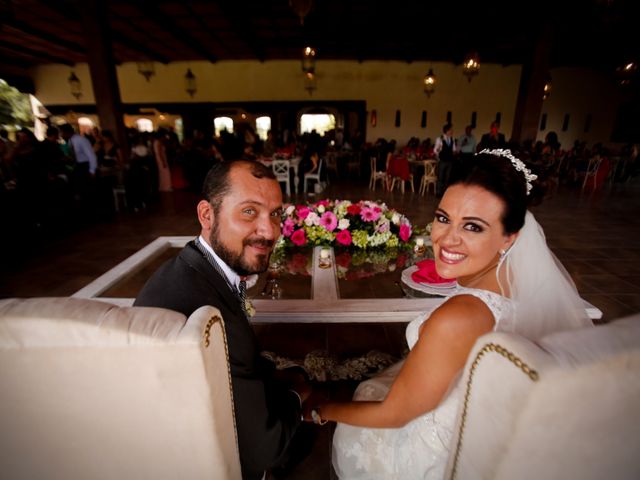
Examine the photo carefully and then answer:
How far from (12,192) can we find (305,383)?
6.27 meters

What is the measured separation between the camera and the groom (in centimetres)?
96

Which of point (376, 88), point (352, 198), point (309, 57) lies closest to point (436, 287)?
point (352, 198)

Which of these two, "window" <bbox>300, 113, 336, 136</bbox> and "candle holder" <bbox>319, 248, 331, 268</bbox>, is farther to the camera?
"window" <bbox>300, 113, 336, 136</bbox>

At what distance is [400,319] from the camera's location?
1833 millimetres

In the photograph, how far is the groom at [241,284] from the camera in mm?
960

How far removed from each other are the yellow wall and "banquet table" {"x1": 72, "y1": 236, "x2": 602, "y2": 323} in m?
11.2

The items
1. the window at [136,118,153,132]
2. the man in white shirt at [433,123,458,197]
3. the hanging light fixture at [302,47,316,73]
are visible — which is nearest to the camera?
the hanging light fixture at [302,47,316,73]

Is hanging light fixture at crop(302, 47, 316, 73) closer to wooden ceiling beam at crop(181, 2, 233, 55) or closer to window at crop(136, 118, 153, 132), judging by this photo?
wooden ceiling beam at crop(181, 2, 233, 55)

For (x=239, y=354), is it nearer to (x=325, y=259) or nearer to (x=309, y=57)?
(x=325, y=259)

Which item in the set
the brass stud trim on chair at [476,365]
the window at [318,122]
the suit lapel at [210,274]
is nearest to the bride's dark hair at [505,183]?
Answer: the brass stud trim on chair at [476,365]

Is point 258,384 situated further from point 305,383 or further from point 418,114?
point 418,114

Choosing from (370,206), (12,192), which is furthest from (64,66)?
(370,206)

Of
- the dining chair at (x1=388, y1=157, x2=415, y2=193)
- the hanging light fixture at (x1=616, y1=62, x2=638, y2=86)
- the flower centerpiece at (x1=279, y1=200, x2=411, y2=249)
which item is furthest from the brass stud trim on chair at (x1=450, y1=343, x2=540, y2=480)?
the hanging light fixture at (x1=616, y1=62, x2=638, y2=86)

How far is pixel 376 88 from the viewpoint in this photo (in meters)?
12.3
